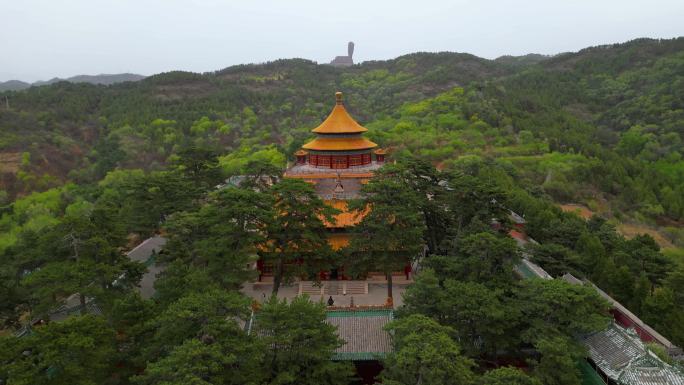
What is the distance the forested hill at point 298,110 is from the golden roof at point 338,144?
2414 cm

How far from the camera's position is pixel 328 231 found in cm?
2286

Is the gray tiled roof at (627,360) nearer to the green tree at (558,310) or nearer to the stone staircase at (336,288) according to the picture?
the green tree at (558,310)

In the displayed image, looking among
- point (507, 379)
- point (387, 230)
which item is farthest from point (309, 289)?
point (507, 379)

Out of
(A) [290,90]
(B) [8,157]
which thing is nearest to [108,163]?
(B) [8,157]

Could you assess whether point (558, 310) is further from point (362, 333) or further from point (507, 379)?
point (362, 333)

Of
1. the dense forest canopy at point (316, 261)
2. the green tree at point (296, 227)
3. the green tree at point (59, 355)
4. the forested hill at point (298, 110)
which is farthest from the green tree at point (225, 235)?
the forested hill at point (298, 110)

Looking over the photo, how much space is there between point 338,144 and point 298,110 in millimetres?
66627

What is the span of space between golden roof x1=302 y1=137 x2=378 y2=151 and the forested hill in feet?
79.2

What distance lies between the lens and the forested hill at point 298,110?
60188 millimetres

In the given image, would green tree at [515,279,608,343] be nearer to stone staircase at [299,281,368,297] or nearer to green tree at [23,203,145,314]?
stone staircase at [299,281,368,297]

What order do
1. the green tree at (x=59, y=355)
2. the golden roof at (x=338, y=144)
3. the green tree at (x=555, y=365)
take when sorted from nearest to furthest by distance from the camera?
the green tree at (x=59, y=355) < the green tree at (x=555, y=365) < the golden roof at (x=338, y=144)

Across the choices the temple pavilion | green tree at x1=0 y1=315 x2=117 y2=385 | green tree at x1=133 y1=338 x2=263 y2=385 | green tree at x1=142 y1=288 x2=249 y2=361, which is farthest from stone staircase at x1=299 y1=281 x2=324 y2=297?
green tree at x1=0 y1=315 x2=117 y2=385

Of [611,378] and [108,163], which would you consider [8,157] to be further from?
[611,378]

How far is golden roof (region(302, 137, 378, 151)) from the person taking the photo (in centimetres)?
2700
